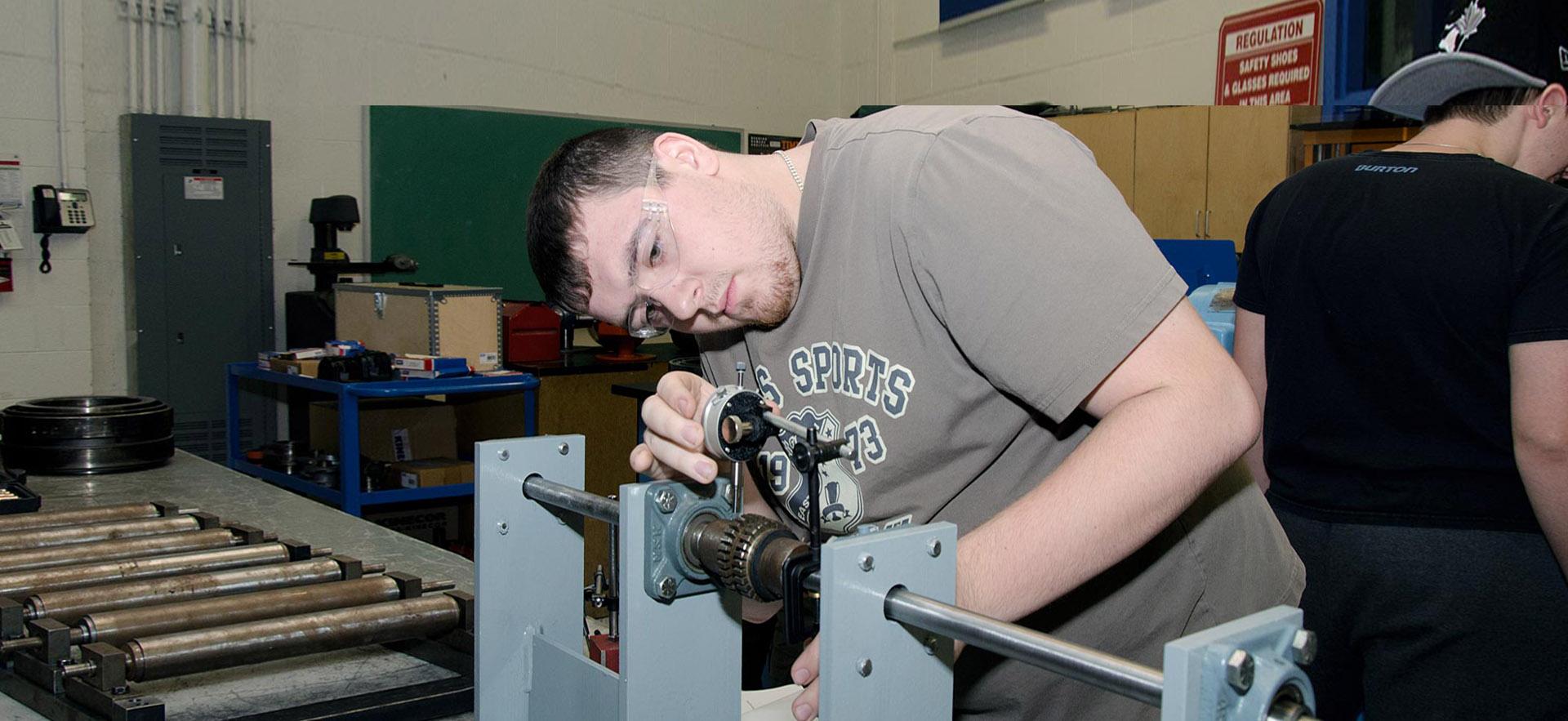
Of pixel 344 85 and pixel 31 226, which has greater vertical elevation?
pixel 344 85

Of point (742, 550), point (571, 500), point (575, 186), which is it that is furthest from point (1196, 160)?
point (742, 550)

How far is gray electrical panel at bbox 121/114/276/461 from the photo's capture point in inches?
163

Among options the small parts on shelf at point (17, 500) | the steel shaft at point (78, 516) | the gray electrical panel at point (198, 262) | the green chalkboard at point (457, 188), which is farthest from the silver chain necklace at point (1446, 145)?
the gray electrical panel at point (198, 262)

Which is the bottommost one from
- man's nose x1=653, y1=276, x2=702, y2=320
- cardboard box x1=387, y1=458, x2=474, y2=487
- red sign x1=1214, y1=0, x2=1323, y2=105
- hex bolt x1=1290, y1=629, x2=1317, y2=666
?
cardboard box x1=387, y1=458, x2=474, y2=487

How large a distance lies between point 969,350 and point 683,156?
Answer: 14.5 inches

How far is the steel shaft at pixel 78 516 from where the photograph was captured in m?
1.76

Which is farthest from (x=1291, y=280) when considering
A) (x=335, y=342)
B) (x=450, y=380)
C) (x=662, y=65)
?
(x=662, y=65)

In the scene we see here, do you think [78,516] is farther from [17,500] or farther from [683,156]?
[683,156]

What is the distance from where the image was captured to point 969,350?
984 millimetres

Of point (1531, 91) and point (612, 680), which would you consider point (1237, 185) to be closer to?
point (1531, 91)

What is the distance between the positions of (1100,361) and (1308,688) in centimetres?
30

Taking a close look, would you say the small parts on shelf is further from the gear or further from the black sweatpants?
the black sweatpants

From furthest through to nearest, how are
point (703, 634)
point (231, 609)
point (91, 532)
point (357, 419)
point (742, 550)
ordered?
point (357, 419) < point (91, 532) < point (231, 609) < point (703, 634) < point (742, 550)

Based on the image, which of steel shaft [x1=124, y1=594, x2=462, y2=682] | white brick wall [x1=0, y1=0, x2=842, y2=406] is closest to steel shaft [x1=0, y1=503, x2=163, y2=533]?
steel shaft [x1=124, y1=594, x2=462, y2=682]
